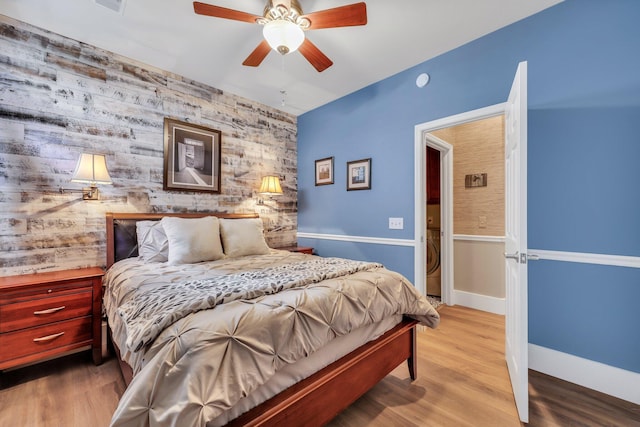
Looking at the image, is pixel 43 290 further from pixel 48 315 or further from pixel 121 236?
pixel 121 236

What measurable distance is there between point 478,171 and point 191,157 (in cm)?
349

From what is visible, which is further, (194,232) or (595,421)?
(194,232)

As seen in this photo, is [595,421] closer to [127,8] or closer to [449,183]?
[449,183]

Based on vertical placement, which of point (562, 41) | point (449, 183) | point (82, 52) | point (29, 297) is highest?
point (82, 52)

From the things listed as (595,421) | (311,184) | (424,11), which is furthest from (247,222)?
(595,421)

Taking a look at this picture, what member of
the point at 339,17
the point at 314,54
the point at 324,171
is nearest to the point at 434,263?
the point at 324,171

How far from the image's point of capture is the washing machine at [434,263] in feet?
13.0

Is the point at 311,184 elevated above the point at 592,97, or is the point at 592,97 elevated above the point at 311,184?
Result: the point at 592,97

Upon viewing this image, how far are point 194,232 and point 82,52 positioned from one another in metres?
1.92

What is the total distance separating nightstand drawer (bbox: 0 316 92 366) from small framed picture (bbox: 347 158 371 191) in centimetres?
286

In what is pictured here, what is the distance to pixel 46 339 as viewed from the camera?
2.02m

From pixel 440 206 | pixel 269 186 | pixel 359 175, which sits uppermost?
pixel 359 175

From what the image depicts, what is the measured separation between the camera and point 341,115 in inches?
146

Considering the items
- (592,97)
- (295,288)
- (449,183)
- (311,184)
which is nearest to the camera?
(295,288)
